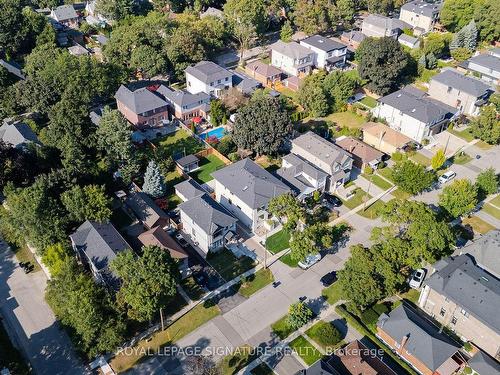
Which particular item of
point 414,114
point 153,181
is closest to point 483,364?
point 153,181

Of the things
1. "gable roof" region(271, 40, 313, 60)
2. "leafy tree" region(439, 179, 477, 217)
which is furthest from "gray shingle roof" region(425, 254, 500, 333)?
"gable roof" region(271, 40, 313, 60)

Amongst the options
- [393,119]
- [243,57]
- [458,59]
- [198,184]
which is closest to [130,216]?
[198,184]

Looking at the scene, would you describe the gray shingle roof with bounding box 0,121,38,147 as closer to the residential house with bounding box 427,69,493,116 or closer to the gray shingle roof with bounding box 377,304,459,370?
the gray shingle roof with bounding box 377,304,459,370

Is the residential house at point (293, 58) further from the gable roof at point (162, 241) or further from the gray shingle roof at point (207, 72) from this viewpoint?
the gable roof at point (162, 241)

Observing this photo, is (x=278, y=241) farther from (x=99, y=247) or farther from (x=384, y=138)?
(x=384, y=138)

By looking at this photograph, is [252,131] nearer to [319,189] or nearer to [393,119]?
[319,189]
